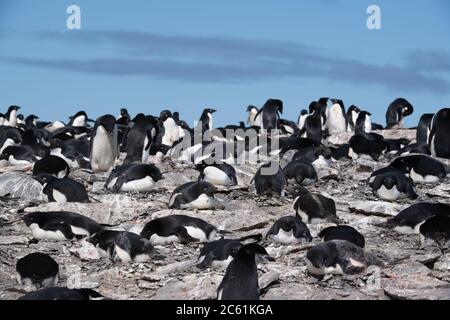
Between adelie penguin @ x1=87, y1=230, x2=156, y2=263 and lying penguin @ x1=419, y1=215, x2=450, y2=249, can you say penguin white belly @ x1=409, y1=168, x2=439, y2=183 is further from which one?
adelie penguin @ x1=87, y1=230, x2=156, y2=263

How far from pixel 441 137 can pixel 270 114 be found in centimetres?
793

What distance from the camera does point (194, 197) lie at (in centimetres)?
1163

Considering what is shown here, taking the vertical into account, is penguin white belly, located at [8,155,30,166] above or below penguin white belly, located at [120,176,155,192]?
above

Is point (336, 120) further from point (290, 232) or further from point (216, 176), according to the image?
point (290, 232)

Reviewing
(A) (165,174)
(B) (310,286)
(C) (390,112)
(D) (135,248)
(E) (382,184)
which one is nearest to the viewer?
(B) (310,286)

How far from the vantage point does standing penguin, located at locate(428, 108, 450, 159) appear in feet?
53.1

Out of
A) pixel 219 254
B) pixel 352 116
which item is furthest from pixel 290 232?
pixel 352 116

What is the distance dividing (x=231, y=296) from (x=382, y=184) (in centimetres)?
544

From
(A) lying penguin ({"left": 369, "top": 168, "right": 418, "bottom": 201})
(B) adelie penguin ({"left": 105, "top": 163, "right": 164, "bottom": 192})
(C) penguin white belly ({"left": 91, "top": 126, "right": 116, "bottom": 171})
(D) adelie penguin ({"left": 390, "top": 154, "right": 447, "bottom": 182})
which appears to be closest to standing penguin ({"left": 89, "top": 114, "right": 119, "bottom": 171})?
(C) penguin white belly ({"left": 91, "top": 126, "right": 116, "bottom": 171})

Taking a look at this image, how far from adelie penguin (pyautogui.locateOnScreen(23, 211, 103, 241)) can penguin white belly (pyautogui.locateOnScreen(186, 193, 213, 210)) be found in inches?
53.0
